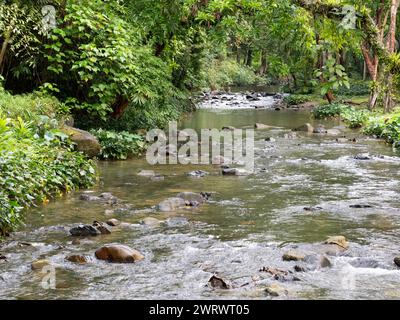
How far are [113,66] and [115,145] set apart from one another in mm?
1984

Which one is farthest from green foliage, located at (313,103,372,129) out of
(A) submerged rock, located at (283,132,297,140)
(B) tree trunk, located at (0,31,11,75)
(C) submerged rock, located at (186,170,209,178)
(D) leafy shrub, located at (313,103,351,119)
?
(B) tree trunk, located at (0,31,11,75)

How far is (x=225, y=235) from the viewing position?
23.5 feet

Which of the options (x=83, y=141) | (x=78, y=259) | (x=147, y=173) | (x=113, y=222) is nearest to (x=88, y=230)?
(x=113, y=222)

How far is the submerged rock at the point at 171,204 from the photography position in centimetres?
861

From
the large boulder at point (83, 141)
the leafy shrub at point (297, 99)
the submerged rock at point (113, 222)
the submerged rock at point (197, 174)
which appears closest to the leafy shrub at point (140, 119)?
the large boulder at point (83, 141)

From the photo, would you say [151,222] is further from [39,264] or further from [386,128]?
[386,128]

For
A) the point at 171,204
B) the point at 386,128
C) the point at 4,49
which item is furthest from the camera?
the point at 386,128

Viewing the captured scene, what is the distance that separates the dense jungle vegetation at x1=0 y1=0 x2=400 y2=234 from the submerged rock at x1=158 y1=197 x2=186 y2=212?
1.91 meters

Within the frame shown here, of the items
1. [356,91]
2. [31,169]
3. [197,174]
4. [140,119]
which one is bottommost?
[197,174]

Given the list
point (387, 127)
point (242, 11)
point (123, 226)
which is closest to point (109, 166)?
point (123, 226)

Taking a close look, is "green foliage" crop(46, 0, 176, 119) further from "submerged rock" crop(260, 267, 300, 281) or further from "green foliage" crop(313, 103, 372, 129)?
"green foliage" crop(313, 103, 372, 129)

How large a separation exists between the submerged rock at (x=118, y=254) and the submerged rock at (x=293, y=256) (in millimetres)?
1636

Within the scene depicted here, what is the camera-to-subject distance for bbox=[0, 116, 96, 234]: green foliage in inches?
267

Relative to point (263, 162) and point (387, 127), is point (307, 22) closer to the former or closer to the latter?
point (263, 162)
